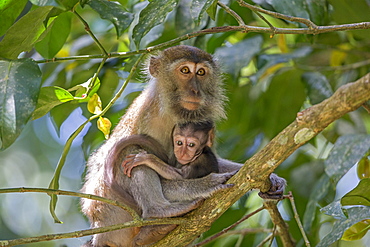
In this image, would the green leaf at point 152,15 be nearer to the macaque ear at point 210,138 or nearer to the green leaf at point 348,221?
the macaque ear at point 210,138

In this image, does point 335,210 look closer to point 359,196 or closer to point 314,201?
point 359,196

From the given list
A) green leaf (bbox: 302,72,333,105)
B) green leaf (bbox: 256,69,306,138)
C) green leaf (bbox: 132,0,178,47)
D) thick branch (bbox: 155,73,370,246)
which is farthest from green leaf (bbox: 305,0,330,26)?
thick branch (bbox: 155,73,370,246)

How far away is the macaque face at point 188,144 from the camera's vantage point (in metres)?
4.52

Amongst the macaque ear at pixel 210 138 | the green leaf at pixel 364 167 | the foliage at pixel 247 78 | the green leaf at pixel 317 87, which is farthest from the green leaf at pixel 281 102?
the macaque ear at pixel 210 138

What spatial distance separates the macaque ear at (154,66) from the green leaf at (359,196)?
7.24 ft

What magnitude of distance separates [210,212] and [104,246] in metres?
1.31

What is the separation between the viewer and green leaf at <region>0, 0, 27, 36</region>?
3.56 m

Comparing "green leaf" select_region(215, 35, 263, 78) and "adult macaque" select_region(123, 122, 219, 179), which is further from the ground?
"green leaf" select_region(215, 35, 263, 78)

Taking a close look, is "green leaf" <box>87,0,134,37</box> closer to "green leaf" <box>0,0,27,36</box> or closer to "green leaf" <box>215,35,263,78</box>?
"green leaf" <box>0,0,27,36</box>

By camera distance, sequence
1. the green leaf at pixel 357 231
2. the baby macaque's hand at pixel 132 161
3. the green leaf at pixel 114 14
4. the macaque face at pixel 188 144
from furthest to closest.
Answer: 1. the macaque face at pixel 188 144
2. the baby macaque's hand at pixel 132 161
3. the green leaf at pixel 114 14
4. the green leaf at pixel 357 231

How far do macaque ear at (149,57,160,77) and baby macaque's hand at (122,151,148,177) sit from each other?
96 cm

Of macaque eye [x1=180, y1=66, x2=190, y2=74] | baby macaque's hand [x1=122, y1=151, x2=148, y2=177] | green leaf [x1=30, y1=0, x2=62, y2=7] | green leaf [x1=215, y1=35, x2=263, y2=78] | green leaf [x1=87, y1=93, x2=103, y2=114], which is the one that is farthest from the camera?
green leaf [x1=215, y1=35, x2=263, y2=78]

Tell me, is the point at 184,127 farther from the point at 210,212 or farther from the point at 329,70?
the point at 329,70

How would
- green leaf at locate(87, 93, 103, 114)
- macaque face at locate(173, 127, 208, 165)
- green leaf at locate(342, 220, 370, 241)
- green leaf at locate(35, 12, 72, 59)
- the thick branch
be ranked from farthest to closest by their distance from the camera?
green leaf at locate(35, 12, 72, 59)
macaque face at locate(173, 127, 208, 165)
green leaf at locate(87, 93, 103, 114)
green leaf at locate(342, 220, 370, 241)
the thick branch
